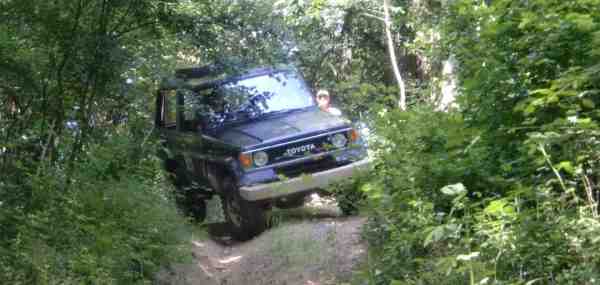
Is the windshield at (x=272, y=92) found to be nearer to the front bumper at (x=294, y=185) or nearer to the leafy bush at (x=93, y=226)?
the front bumper at (x=294, y=185)

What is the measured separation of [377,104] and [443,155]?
1548 mm

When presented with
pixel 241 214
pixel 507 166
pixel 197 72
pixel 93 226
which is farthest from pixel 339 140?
pixel 507 166

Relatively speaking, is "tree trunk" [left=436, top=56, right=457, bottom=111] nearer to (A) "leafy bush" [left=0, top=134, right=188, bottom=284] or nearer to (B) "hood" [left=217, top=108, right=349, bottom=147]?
(B) "hood" [left=217, top=108, right=349, bottom=147]

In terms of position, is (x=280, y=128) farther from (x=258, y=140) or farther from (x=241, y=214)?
(x=241, y=214)

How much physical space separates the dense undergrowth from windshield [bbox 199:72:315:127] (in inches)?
142

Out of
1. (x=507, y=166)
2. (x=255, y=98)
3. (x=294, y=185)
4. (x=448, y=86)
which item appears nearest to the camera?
(x=507, y=166)

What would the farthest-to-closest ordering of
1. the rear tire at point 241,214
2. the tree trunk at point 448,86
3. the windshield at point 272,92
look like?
1. the windshield at point 272,92
2. the rear tire at point 241,214
3. the tree trunk at point 448,86

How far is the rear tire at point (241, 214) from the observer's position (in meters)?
10.4

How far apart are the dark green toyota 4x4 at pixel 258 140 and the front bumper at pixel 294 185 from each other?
0.01 metres

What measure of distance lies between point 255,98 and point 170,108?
69.1 inches

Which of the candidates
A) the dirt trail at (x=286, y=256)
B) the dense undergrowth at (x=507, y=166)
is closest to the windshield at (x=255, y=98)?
the dirt trail at (x=286, y=256)

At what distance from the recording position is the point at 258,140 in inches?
408

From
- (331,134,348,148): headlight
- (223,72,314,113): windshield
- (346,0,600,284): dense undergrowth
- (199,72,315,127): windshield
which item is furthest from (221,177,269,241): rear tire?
(346,0,600,284): dense undergrowth

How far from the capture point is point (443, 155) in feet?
22.0
